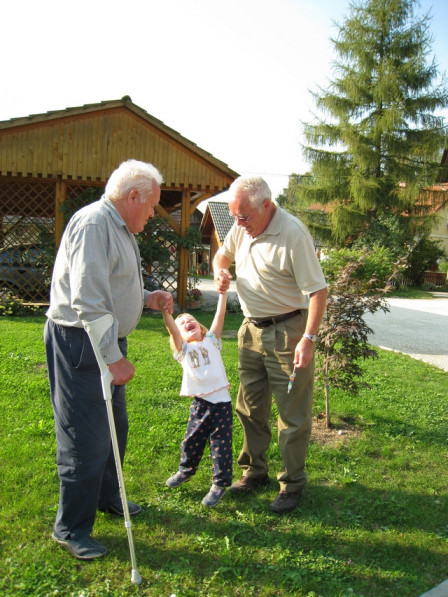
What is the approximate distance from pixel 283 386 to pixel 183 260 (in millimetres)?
8960

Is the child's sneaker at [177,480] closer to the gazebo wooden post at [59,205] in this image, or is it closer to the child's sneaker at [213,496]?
the child's sneaker at [213,496]

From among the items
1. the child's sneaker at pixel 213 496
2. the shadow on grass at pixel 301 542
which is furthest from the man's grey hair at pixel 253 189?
the shadow on grass at pixel 301 542

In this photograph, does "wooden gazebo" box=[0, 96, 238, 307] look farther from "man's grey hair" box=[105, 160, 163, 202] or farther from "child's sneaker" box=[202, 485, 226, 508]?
"child's sneaker" box=[202, 485, 226, 508]

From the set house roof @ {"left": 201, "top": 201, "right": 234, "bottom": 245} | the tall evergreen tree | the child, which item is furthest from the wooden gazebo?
house roof @ {"left": 201, "top": 201, "right": 234, "bottom": 245}

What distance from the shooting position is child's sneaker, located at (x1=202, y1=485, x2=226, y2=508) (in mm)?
3309

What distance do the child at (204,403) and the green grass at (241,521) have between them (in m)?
0.17

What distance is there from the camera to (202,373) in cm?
336

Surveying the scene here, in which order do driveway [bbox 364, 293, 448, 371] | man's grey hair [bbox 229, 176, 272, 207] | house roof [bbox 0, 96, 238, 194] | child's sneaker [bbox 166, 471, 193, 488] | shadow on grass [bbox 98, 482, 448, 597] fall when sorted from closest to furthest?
shadow on grass [bbox 98, 482, 448, 597]
man's grey hair [bbox 229, 176, 272, 207]
child's sneaker [bbox 166, 471, 193, 488]
driveway [bbox 364, 293, 448, 371]
house roof [bbox 0, 96, 238, 194]

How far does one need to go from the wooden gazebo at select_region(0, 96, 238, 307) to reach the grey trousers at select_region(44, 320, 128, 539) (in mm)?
8710

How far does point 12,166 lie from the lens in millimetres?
10352

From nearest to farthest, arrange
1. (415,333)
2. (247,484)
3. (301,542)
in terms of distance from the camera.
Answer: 1. (301,542)
2. (247,484)
3. (415,333)

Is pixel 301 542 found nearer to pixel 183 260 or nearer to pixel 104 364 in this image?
pixel 104 364

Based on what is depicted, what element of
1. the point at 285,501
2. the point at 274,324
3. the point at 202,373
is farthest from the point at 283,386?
the point at 285,501

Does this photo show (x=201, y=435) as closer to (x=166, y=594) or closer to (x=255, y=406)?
(x=255, y=406)
